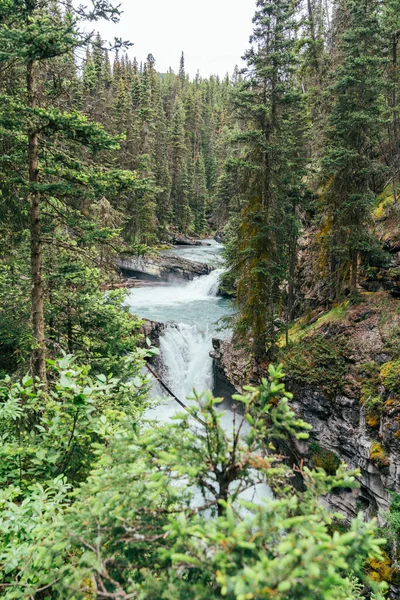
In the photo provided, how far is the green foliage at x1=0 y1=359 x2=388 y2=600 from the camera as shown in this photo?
5.00 feet

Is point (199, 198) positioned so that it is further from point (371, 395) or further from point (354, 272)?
point (371, 395)

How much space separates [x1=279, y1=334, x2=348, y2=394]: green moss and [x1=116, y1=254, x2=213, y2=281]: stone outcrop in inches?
756

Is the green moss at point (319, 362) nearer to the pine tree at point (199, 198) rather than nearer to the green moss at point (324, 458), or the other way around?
the green moss at point (324, 458)

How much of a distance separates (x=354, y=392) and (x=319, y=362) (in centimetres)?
148

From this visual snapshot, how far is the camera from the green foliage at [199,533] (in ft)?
5.00

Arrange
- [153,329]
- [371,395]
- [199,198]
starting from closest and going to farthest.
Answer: [371,395] → [153,329] → [199,198]

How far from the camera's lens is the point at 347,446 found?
9.56 m

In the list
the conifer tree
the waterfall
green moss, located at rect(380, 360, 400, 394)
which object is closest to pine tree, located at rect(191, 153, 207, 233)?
the waterfall

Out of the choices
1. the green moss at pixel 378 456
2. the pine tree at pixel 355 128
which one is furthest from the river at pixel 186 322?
the green moss at pixel 378 456

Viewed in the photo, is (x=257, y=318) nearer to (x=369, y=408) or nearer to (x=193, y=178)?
(x=369, y=408)

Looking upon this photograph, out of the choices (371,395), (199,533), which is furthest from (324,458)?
(199,533)

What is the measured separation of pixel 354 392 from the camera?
9.80 meters

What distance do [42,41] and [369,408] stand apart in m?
10.3

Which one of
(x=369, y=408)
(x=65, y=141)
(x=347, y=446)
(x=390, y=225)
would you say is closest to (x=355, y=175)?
(x=390, y=225)
